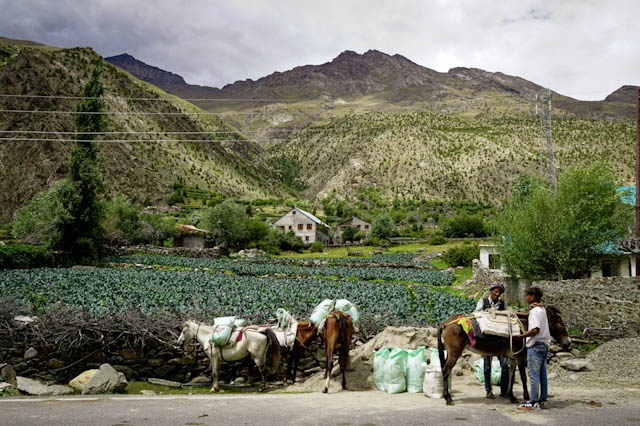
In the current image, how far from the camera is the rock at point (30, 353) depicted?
10.3 meters

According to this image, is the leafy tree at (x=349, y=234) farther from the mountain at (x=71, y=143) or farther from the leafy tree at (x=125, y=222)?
the leafy tree at (x=125, y=222)

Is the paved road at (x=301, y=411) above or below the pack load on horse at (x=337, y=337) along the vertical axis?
below

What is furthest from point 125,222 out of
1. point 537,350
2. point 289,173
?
point 289,173

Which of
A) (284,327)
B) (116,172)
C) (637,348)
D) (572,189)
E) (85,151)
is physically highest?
(116,172)

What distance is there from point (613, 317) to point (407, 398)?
10.9 metres

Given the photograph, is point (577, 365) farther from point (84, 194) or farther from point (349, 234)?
point (349, 234)

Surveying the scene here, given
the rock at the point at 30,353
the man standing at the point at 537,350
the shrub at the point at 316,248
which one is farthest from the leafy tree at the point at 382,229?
the man standing at the point at 537,350

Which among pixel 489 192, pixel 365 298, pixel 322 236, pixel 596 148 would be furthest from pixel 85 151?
pixel 596 148

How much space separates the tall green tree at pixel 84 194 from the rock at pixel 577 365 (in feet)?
131

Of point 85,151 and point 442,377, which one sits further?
point 85,151

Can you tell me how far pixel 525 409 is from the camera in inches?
278

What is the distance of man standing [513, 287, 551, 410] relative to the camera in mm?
7051

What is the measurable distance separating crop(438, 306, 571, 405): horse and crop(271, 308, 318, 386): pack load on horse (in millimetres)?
3320

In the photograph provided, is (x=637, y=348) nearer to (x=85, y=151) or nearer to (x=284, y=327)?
(x=284, y=327)
